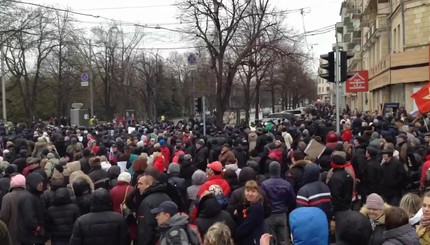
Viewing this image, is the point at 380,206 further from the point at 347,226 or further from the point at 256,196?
the point at 256,196

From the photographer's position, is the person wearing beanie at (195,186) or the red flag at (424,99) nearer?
the person wearing beanie at (195,186)

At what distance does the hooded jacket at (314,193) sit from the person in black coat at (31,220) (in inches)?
144

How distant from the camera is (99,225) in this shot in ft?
22.0

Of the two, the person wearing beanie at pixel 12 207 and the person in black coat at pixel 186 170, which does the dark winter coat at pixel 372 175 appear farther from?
the person wearing beanie at pixel 12 207

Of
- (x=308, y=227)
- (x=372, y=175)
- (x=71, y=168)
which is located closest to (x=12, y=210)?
(x=71, y=168)

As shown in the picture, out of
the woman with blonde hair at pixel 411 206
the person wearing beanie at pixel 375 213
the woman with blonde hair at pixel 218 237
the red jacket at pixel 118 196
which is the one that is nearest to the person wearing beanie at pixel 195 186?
the red jacket at pixel 118 196

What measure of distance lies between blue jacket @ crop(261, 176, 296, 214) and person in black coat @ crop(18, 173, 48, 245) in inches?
126

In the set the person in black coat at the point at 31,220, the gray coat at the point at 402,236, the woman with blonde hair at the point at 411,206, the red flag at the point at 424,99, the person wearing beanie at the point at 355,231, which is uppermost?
the red flag at the point at 424,99

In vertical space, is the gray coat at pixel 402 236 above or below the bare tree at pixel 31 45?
→ below

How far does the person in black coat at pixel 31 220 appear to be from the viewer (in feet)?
26.6

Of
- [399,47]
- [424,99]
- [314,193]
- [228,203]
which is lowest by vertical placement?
[228,203]

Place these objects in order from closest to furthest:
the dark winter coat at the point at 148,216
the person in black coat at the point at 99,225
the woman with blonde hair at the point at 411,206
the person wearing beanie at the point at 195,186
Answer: the woman with blonde hair at the point at 411,206
the person in black coat at the point at 99,225
the dark winter coat at the point at 148,216
the person wearing beanie at the point at 195,186

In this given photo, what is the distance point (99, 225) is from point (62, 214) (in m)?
1.36

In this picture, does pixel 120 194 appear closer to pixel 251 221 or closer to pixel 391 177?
pixel 251 221
